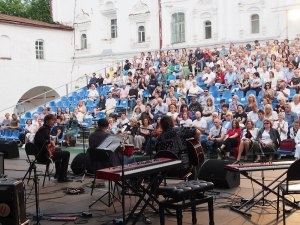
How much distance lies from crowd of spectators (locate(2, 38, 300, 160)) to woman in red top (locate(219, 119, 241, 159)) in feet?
0.09

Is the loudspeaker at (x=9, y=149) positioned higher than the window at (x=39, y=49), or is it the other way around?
the window at (x=39, y=49)

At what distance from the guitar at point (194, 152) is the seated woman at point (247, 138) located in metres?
4.25

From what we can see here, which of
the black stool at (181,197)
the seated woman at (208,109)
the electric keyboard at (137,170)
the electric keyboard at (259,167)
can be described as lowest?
the black stool at (181,197)

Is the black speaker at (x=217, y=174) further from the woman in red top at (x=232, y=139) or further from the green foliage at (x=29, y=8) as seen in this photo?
the green foliage at (x=29, y=8)

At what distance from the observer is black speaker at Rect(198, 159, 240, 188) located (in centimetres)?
903

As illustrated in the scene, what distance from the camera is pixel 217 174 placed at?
357 inches

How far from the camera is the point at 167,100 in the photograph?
17.3 metres

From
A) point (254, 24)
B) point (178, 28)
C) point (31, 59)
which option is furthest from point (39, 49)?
point (254, 24)

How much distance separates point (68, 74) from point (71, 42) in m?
2.51

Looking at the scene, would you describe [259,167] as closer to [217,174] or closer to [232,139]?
[217,174]

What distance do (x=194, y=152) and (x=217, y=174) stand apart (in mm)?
1572

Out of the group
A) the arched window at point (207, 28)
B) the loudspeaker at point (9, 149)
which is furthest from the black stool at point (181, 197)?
the arched window at point (207, 28)

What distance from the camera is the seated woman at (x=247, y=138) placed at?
12.0 m

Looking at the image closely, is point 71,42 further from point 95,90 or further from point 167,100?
point 167,100
